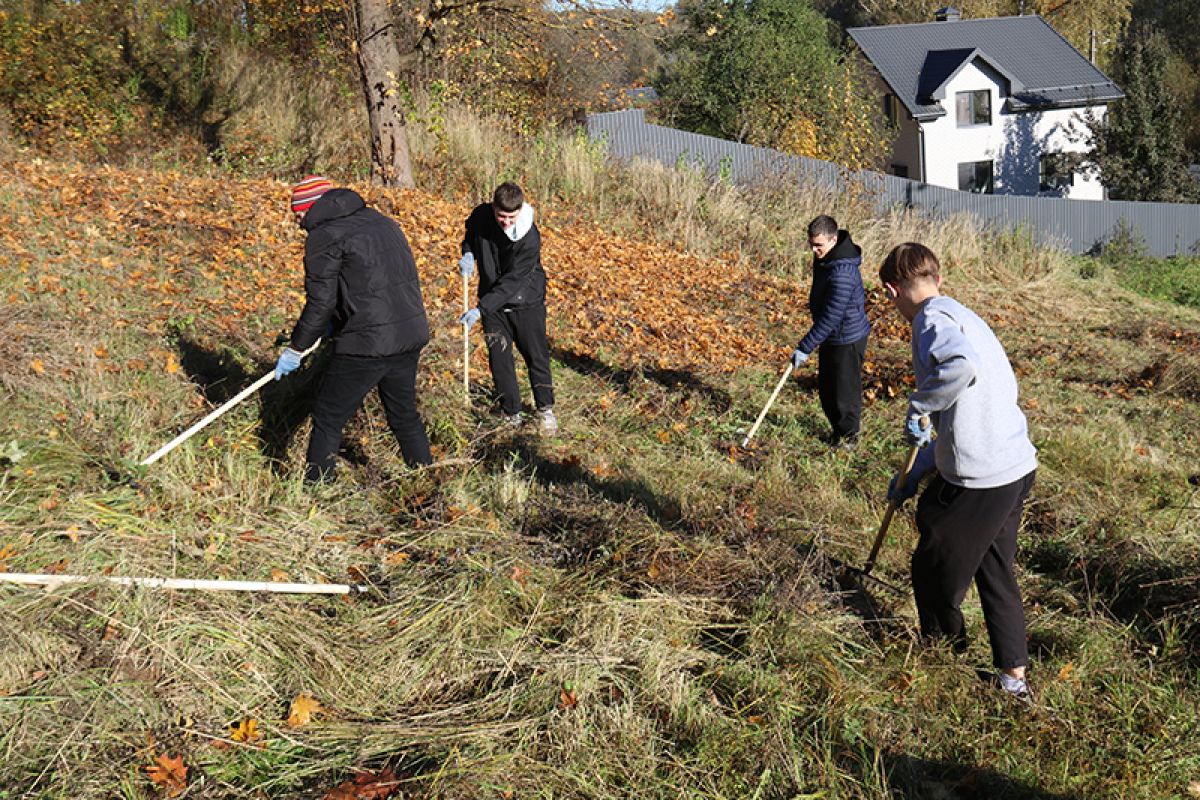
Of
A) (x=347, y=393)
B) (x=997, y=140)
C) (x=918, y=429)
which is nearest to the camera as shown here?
(x=918, y=429)

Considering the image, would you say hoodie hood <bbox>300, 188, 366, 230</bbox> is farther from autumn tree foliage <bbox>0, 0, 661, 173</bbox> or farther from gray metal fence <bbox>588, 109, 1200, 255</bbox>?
gray metal fence <bbox>588, 109, 1200, 255</bbox>

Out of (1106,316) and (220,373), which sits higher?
(220,373)

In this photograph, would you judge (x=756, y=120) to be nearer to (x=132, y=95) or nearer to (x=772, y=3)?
(x=772, y=3)

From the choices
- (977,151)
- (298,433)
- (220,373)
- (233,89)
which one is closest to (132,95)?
(233,89)

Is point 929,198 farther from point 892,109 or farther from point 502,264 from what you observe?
point 502,264

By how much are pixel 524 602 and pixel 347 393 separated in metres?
1.55

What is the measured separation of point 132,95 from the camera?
13.6 m

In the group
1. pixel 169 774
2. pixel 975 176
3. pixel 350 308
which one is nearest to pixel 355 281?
pixel 350 308

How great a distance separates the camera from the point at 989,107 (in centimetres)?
3306

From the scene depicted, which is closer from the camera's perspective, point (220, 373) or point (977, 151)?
point (220, 373)

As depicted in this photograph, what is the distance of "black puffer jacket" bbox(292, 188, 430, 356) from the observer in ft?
15.1

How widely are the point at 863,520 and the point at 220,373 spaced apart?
13.0 ft

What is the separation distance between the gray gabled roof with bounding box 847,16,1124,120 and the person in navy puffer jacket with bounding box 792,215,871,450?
28.8 metres

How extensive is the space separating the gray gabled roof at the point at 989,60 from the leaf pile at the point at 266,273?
24307mm
